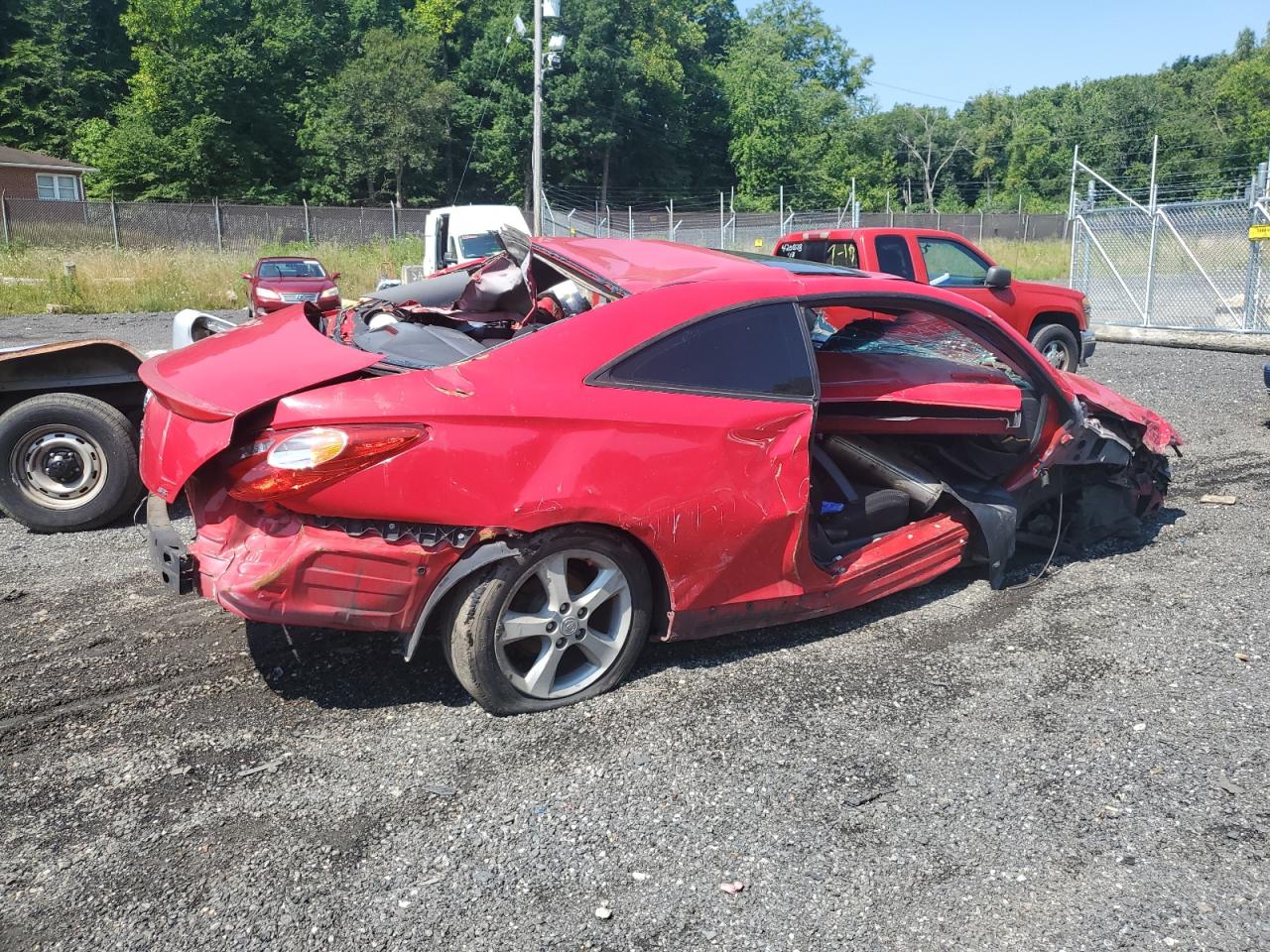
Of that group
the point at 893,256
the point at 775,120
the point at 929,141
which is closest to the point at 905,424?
the point at 893,256

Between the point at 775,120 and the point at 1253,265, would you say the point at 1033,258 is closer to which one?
the point at 1253,265

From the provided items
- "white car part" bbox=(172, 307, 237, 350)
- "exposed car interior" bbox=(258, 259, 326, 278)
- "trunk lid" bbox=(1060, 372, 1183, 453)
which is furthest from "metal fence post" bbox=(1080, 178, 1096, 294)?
"white car part" bbox=(172, 307, 237, 350)

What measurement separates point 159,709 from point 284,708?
1.47 ft

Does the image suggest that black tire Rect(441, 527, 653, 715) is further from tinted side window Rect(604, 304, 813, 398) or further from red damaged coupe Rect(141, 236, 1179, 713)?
tinted side window Rect(604, 304, 813, 398)

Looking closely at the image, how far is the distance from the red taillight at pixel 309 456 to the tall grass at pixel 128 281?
23168 millimetres

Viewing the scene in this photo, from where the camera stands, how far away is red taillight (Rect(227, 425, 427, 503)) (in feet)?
9.99

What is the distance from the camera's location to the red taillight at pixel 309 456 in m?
3.04

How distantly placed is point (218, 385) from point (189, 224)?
1288 inches

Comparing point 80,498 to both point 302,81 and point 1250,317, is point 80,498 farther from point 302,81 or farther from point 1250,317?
point 302,81

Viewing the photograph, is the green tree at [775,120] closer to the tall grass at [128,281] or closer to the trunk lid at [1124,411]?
the tall grass at [128,281]

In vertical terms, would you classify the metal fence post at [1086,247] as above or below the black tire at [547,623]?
above

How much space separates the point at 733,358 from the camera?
3.73 metres

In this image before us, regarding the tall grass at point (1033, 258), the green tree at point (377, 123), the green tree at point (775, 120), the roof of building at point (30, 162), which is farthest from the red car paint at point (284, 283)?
the green tree at point (775, 120)

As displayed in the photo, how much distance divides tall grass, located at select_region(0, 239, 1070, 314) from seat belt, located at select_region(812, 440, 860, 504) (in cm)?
2294
